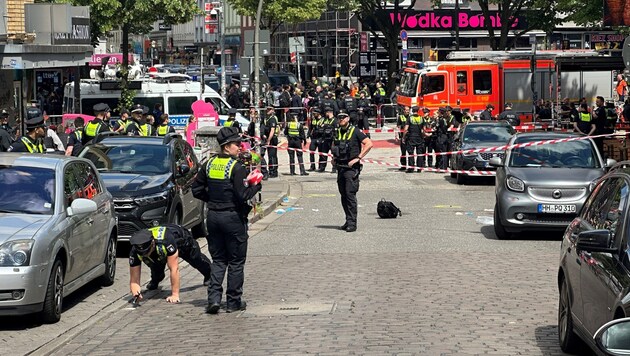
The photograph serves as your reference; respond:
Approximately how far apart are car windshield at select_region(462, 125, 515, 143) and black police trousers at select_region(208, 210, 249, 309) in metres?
18.7

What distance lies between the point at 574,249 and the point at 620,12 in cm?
2417

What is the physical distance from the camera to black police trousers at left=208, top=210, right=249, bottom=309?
12.0 meters

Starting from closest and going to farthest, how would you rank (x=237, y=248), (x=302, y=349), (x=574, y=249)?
(x=574, y=249)
(x=302, y=349)
(x=237, y=248)

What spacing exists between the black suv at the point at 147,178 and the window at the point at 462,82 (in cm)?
2654

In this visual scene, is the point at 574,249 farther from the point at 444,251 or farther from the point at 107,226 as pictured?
the point at 444,251

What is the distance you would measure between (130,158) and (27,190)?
578 cm

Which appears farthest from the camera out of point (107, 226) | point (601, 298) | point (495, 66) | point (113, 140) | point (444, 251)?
point (495, 66)

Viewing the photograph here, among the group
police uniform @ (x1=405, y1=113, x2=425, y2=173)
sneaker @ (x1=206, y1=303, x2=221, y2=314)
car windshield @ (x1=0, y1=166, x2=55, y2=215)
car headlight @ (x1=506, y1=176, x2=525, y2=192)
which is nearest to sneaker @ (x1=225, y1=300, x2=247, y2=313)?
sneaker @ (x1=206, y1=303, x2=221, y2=314)

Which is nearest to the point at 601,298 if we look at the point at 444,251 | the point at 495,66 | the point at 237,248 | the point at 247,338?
the point at 247,338

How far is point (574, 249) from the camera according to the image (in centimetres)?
941

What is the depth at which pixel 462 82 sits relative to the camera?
45.1 meters

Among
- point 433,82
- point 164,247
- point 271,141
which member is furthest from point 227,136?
point 433,82

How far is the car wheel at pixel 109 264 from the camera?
14.3 m

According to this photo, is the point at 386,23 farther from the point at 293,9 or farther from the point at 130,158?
the point at 130,158
